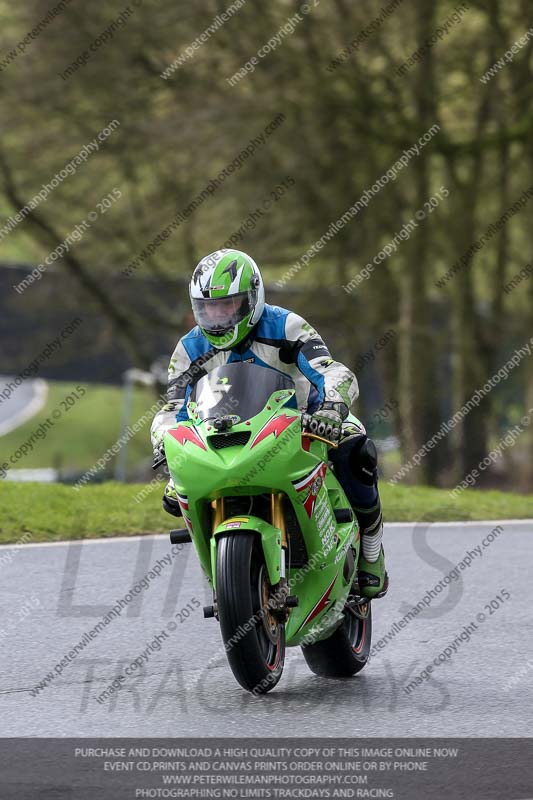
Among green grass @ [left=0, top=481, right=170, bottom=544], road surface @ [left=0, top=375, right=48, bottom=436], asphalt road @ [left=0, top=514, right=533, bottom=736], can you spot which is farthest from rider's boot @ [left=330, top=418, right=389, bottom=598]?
road surface @ [left=0, top=375, right=48, bottom=436]

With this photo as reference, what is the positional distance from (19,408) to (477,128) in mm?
34620

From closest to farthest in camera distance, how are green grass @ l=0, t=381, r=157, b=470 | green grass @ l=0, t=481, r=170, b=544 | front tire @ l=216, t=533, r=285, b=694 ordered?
front tire @ l=216, t=533, r=285, b=694, green grass @ l=0, t=481, r=170, b=544, green grass @ l=0, t=381, r=157, b=470

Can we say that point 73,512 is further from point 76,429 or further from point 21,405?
point 21,405

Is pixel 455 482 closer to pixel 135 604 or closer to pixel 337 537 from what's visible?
pixel 135 604

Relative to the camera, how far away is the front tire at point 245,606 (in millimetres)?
5453

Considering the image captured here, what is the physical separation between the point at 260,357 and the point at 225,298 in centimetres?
36

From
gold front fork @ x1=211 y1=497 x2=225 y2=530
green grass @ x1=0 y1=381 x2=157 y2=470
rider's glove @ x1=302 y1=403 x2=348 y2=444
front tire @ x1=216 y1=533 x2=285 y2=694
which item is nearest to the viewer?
front tire @ x1=216 y1=533 x2=285 y2=694

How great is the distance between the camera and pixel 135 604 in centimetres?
806

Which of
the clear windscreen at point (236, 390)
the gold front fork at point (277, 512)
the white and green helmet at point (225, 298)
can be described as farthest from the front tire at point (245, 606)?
the white and green helmet at point (225, 298)

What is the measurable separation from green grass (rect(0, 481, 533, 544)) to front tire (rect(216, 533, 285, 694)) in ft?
15.4

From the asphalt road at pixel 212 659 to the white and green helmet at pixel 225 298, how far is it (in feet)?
5.13

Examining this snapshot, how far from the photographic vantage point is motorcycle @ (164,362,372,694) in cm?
553

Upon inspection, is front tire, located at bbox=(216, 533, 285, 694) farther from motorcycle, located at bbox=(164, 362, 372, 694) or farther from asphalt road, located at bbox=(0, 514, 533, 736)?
asphalt road, located at bbox=(0, 514, 533, 736)
